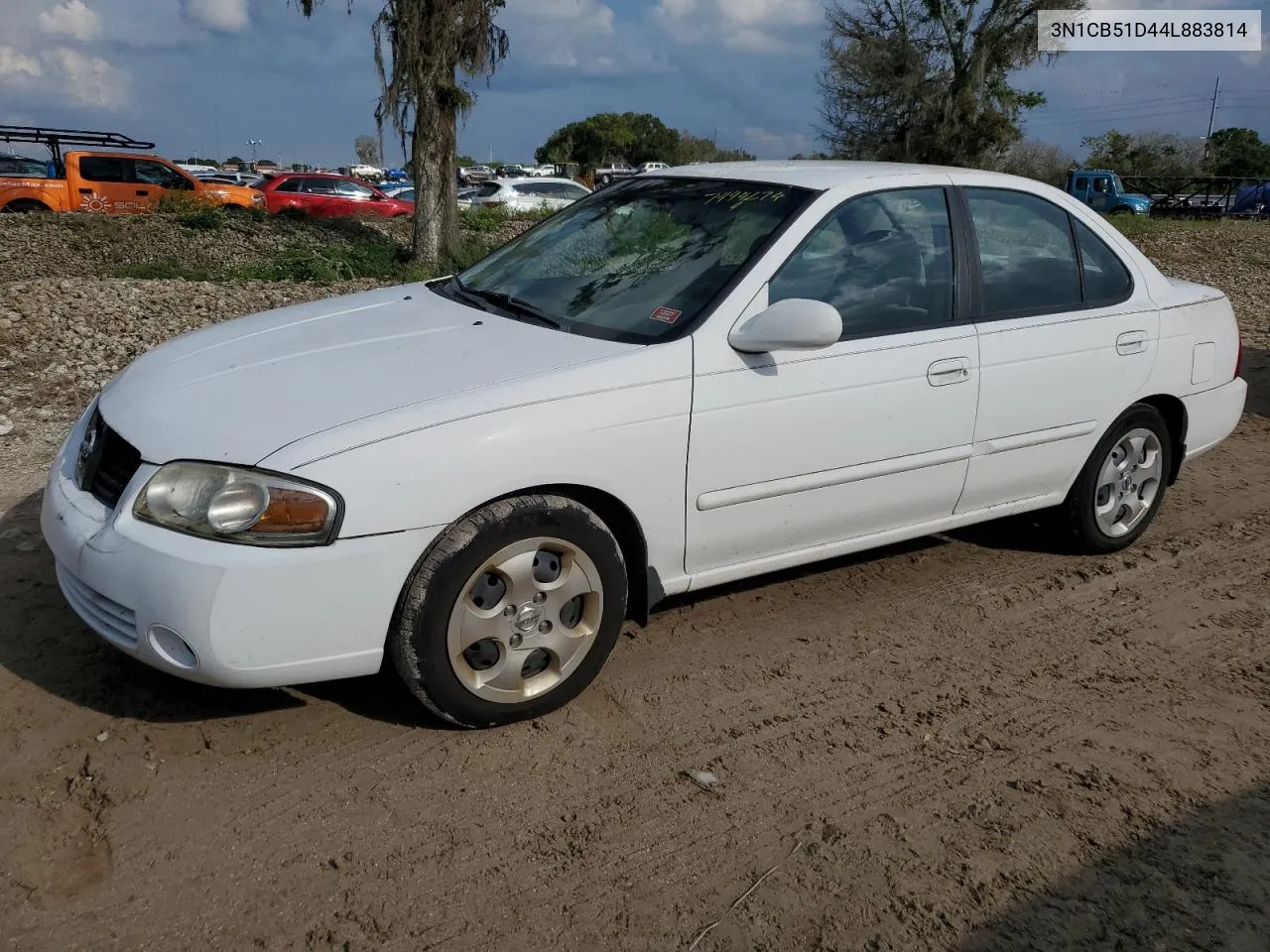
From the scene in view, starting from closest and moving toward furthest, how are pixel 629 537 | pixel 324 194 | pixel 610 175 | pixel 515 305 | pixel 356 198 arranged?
pixel 629 537 < pixel 515 305 < pixel 610 175 < pixel 356 198 < pixel 324 194

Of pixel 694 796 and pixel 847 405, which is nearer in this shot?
pixel 694 796

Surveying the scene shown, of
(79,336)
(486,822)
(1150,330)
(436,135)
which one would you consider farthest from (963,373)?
(436,135)

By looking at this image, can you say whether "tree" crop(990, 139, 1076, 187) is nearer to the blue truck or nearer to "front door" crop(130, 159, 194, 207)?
the blue truck

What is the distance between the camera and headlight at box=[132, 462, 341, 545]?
2.82 meters

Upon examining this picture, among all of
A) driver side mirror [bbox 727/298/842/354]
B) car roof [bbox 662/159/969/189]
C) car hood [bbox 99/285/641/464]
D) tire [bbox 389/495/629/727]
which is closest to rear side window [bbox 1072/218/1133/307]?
car roof [bbox 662/159/969/189]

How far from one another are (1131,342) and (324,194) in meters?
22.8

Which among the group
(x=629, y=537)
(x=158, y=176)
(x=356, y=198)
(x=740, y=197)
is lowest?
(x=629, y=537)

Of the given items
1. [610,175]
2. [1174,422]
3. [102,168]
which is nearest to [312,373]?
[1174,422]

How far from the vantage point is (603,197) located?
4.62 metres

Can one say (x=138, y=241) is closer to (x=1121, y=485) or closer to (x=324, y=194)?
(x=324, y=194)

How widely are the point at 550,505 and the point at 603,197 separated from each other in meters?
1.95

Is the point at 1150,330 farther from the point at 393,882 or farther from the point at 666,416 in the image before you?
the point at 393,882

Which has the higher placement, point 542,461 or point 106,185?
point 106,185

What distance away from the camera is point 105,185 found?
738 inches
